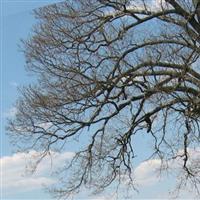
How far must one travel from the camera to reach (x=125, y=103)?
1972 centimetres

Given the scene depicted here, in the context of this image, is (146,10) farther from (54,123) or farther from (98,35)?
(54,123)

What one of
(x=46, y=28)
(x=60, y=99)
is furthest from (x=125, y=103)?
(x=46, y=28)

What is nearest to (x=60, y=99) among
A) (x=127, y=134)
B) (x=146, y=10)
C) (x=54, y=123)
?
(x=54, y=123)

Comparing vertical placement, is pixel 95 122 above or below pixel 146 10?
below

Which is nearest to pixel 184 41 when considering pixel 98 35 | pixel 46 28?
pixel 98 35

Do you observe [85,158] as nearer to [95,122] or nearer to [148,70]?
[95,122]

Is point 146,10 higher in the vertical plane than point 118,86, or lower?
higher

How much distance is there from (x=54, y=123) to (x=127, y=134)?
7.11 ft

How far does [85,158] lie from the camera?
20062 mm

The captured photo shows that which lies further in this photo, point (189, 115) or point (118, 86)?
point (118, 86)

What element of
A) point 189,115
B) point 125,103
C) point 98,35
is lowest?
point 189,115

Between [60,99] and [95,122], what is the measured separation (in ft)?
4.35

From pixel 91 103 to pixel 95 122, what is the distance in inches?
27.7

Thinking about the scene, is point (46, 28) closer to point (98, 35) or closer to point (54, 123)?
point (98, 35)
